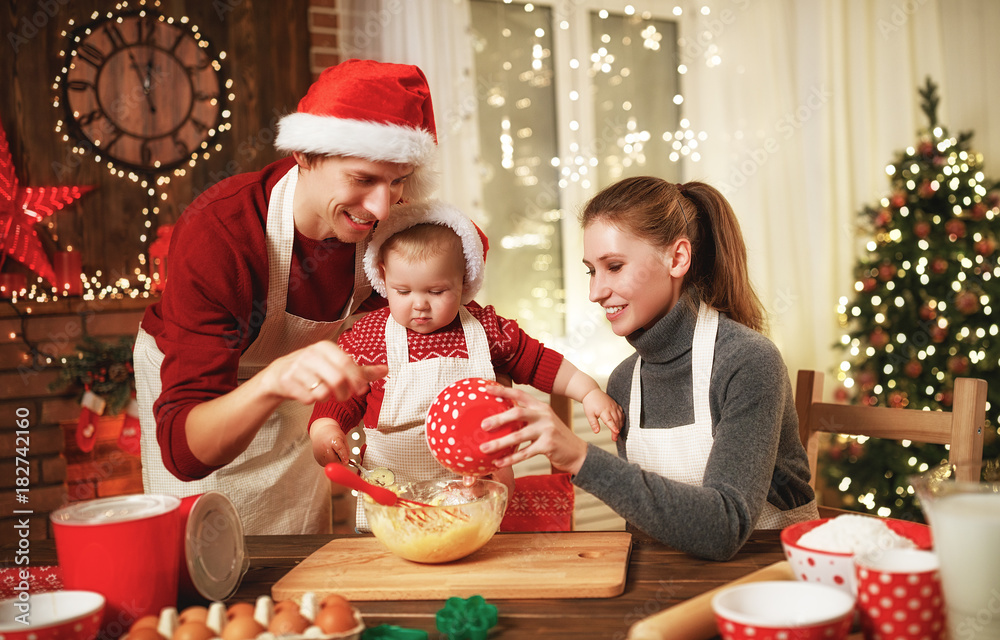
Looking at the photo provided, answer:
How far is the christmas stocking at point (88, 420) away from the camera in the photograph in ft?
9.33

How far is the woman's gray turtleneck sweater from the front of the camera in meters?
1.11

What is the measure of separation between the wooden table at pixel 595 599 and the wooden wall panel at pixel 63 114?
217cm

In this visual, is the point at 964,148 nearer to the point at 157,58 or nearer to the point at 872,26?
the point at 872,26

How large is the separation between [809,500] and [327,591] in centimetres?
88

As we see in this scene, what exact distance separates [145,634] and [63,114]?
286 cm

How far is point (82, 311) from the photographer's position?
294 centimetres

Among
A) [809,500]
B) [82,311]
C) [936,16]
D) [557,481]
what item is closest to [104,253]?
A: [82,311]

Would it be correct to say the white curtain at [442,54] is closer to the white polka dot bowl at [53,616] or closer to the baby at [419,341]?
the baby at [419,341]

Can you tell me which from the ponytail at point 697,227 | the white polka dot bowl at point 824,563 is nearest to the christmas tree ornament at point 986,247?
the ponytail at point 697,227

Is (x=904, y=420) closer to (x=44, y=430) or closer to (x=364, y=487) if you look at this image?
(x=364, y=487)

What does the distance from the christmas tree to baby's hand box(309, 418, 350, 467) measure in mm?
2748

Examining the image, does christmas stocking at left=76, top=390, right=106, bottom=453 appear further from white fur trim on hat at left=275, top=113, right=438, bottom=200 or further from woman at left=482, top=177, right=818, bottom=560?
woman at left=482, top=177, right=818, bottom=560

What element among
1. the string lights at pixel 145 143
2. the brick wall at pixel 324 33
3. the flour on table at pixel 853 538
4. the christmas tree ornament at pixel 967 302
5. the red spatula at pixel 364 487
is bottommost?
the flour on table at pixel 853 538

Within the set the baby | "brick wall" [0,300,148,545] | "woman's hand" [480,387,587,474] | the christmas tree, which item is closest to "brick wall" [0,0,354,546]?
"brick wall" [0,300,148,545]
